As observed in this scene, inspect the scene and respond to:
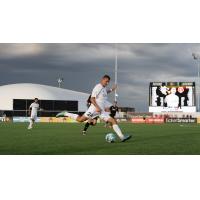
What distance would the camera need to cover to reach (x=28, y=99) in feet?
173

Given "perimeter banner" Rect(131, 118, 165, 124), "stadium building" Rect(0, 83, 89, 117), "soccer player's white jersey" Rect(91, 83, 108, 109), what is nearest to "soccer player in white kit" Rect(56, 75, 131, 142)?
"soccer player's white jersey" Rect(91, 83, 108, 109)

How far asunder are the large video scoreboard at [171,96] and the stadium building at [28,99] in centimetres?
2020

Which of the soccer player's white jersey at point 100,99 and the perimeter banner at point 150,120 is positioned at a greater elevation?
the soccer player's white jersey at point 100,99

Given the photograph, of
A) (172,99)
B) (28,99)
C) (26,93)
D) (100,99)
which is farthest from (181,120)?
(100,99)

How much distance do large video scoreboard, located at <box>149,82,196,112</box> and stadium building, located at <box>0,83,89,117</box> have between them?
66.3 ft

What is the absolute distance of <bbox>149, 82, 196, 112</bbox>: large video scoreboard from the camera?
35000 millimetres

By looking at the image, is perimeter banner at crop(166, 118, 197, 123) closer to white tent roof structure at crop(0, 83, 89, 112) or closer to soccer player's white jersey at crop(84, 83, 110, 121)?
white tent roof structure at crop(0, 83, 89, 112)

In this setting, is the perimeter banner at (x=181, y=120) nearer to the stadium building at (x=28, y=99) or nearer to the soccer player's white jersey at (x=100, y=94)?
the stadium building at (x=28, y=99)

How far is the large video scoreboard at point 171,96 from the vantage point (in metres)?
35.0

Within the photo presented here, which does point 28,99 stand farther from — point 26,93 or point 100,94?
point 100,94

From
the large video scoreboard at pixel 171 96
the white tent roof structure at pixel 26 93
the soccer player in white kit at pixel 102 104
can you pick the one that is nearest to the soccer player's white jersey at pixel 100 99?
the soccer player in white kit at pixel 102 104

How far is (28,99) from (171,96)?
22.3 metres
